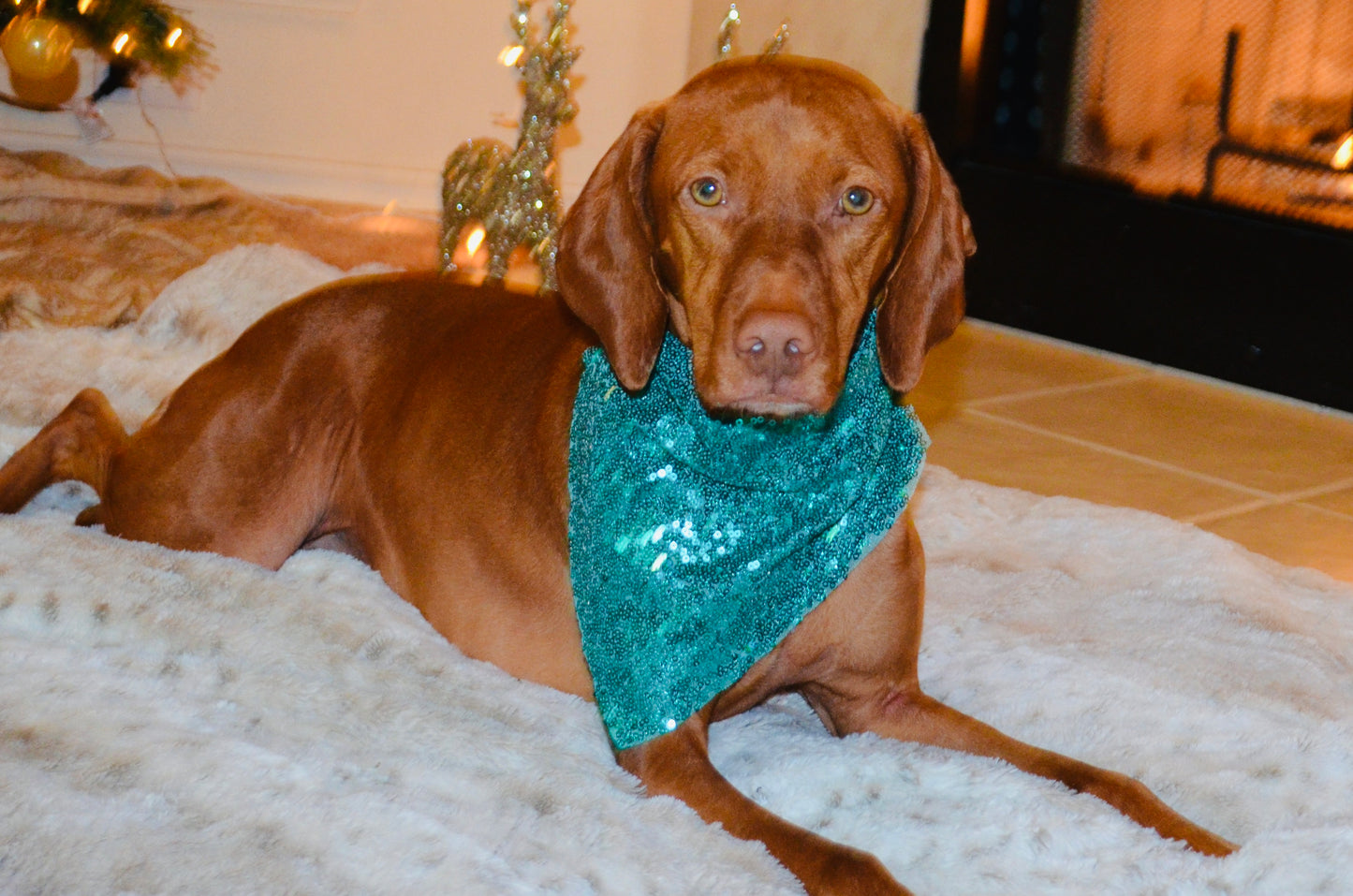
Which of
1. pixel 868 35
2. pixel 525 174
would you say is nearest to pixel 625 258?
pixel 525 174

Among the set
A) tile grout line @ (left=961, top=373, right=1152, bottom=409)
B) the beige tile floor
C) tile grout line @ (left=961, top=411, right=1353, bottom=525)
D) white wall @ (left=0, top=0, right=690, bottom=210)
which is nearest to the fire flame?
the beige tile floor

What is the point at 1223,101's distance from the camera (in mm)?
5184

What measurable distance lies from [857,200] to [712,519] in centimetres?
53

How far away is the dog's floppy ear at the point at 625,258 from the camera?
221cm

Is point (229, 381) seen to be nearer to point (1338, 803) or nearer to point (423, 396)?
point (423, 396)

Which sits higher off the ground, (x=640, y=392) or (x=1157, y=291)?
(x=640, y=392)

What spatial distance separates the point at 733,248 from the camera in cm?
203

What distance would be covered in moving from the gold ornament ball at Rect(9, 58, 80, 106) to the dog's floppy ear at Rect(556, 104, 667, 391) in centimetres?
498

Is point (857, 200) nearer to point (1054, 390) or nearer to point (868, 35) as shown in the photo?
point (1054, 390)

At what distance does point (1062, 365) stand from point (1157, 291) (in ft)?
1.31

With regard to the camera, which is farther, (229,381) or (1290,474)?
(1290,474)

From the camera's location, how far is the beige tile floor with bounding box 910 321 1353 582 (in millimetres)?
3924

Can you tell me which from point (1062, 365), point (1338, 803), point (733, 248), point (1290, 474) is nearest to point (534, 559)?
point (733, 248)

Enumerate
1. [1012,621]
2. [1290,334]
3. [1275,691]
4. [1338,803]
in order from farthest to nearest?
1. [1290,334]
2. [1012,621]
3. [1275,691]
4. [1338,803]
